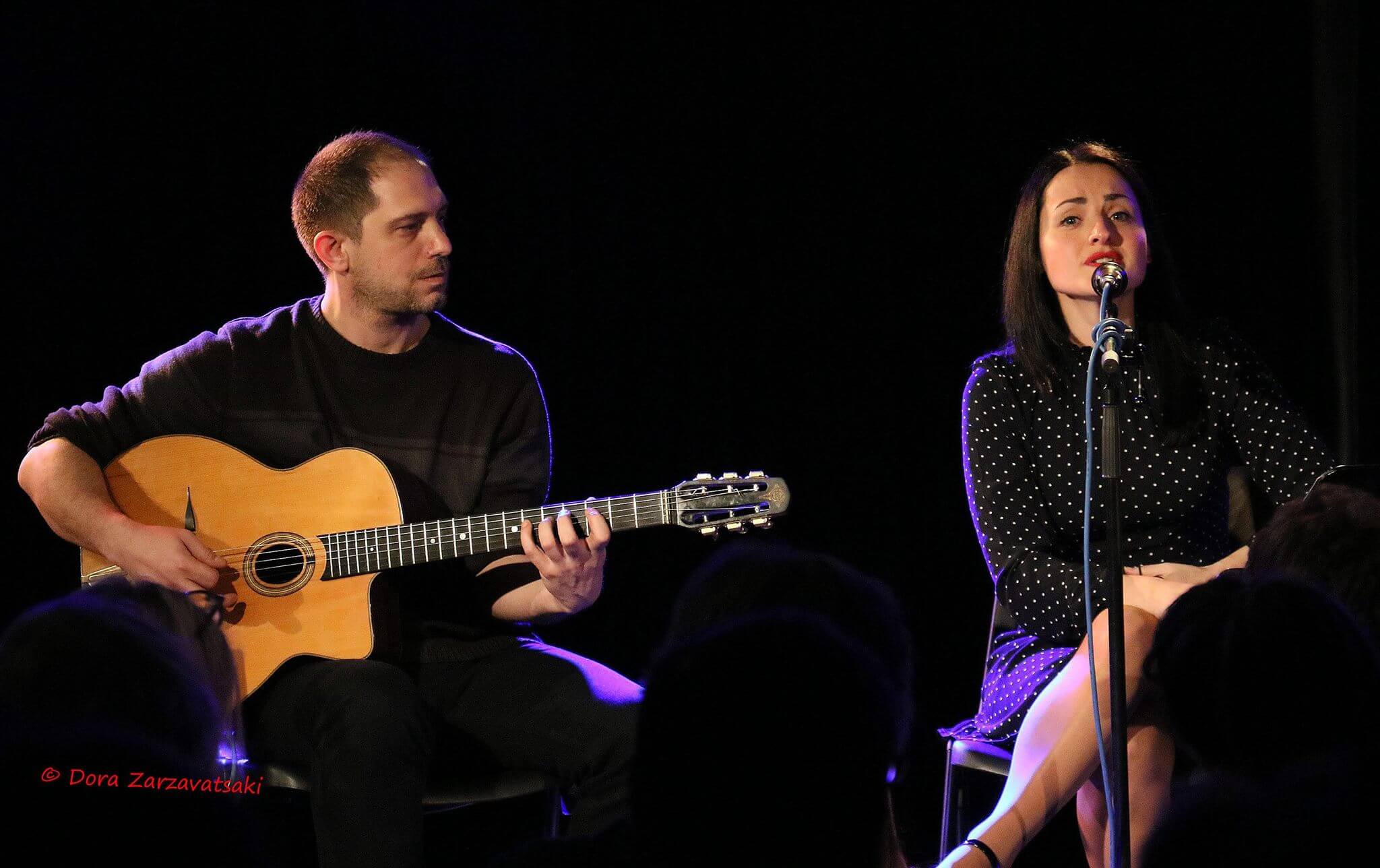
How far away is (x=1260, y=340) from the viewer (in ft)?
12.3

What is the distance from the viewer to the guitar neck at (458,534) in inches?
106

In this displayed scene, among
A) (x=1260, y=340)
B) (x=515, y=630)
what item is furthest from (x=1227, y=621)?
(x=1260, y=340)

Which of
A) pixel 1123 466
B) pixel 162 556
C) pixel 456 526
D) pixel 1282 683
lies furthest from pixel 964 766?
pixel 162 556

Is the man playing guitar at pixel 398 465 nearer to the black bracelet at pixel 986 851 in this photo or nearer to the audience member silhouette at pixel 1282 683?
the black bracelet at pixel 986 851

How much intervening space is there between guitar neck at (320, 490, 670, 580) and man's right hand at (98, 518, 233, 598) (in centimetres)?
25

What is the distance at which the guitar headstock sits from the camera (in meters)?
2.71

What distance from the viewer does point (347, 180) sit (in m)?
3.00

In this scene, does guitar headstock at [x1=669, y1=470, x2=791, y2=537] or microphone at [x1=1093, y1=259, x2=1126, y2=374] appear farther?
guitar headstock at [x1=669, y1=470, x2=791, y2=537]

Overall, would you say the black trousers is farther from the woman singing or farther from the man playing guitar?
the woman singing

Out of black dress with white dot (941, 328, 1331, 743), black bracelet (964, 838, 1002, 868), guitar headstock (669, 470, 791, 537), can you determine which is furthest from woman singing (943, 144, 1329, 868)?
guitar headstock (669, 470, 791, 537)

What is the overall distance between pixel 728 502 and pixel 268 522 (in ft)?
3.43

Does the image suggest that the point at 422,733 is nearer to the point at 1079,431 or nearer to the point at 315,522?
the point at 315,522

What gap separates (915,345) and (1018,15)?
1.11 m

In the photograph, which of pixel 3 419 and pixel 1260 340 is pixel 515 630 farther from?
pixel 1260 340
